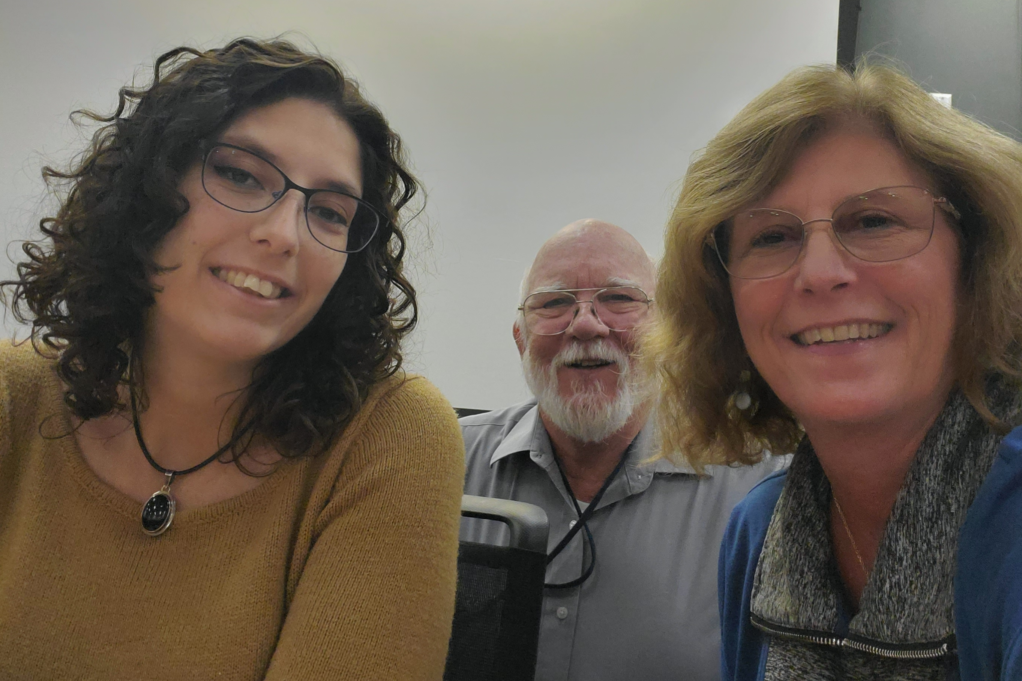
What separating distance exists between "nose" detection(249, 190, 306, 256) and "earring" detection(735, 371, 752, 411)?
0.76 meters

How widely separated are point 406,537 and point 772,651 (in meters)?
0.55

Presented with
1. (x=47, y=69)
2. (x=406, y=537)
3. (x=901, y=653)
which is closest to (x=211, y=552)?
(x=406, y=537)

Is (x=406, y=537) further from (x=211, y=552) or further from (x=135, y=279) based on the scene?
(x=135, y=279)

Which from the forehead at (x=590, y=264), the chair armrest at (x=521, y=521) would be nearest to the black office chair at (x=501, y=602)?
the chair armrest at (x=521, y=521)

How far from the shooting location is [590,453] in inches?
65.6

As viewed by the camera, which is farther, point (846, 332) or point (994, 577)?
point (846, 332)

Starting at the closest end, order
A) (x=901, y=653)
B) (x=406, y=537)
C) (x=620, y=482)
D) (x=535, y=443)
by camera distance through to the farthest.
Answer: (x=901, y=653) < (x=406, y=537) < (x=620, y=482) < (x=535, y=443)

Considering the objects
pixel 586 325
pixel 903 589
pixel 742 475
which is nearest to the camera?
pixel 903 589

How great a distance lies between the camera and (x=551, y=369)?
1740 mm

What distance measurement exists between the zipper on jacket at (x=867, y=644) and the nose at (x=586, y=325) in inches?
32.8

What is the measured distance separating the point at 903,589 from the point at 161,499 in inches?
39.8

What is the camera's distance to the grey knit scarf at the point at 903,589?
2.59ft

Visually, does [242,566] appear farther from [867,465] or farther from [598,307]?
[598,307]

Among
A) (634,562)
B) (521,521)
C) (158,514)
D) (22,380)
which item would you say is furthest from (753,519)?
(22,380)
